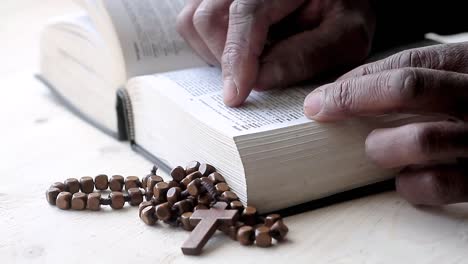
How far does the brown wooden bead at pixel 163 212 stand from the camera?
818 millimetres

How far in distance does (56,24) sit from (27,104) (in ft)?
0.56

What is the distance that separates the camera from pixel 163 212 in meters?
0.82

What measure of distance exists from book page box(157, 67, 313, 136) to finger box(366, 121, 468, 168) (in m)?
0.12

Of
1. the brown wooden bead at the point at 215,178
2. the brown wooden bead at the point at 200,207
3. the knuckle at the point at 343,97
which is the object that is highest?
the knuckle at the point at 343,97

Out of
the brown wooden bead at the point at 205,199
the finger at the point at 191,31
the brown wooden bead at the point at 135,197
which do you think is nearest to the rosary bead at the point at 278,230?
the brown wooden bead at the point at 205,199

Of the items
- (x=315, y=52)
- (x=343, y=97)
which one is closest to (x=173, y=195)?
(x=343, y=97)

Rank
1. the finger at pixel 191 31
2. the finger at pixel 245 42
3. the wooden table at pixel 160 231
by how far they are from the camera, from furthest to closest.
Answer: the finger at pixel 191 31 → the finger at pixel 245 42 → the wooden table at pixel 160 231

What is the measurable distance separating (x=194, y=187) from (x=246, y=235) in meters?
0.10

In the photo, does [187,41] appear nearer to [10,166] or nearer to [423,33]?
[10,166]

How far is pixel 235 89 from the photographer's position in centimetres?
95

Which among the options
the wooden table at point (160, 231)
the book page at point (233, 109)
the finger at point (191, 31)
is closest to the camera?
the wooden table at point (160, 231)

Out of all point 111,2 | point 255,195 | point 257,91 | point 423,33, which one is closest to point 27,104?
point 111,2

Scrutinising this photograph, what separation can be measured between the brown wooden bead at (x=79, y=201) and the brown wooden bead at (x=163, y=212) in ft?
0.39

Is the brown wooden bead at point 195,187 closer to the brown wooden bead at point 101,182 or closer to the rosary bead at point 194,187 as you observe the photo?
the rosary bead at point 194,187
